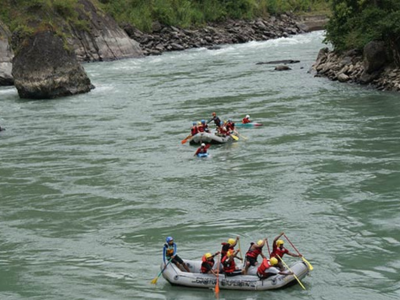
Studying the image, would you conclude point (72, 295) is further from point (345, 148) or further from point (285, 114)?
A: point (285, 114)

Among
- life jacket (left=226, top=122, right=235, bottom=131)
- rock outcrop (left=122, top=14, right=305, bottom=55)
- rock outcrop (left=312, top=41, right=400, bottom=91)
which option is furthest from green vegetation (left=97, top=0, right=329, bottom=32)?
life jacket (left=226, top=122, right=235, bottom=131)

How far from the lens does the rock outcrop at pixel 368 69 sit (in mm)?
37469

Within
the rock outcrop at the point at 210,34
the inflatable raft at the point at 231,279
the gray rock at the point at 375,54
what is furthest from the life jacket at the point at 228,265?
the rock outcrop at the point at 210,34

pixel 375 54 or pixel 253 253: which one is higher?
pixel 375 54

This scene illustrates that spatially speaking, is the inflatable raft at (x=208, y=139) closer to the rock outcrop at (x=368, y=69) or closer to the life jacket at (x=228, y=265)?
the rock outcrop at (x=368, y=69)

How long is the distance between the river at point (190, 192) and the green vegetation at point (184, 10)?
3836 cm

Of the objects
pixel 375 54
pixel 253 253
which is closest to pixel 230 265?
pixel 253 253

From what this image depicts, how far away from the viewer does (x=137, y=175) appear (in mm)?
23812

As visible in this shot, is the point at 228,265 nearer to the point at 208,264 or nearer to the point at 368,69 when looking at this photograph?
the point at 208,264

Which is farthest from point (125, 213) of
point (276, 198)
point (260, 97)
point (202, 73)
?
point (202, 73)

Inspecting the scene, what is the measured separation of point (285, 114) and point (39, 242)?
17.9 m

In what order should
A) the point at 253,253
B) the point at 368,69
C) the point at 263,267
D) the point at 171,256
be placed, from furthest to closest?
1. the point at 368,69
2. the point at 171,256
3. the point at 253,253
4. the point at 263,267

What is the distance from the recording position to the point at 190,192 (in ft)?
70.4

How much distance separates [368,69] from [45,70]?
20.8 meters
